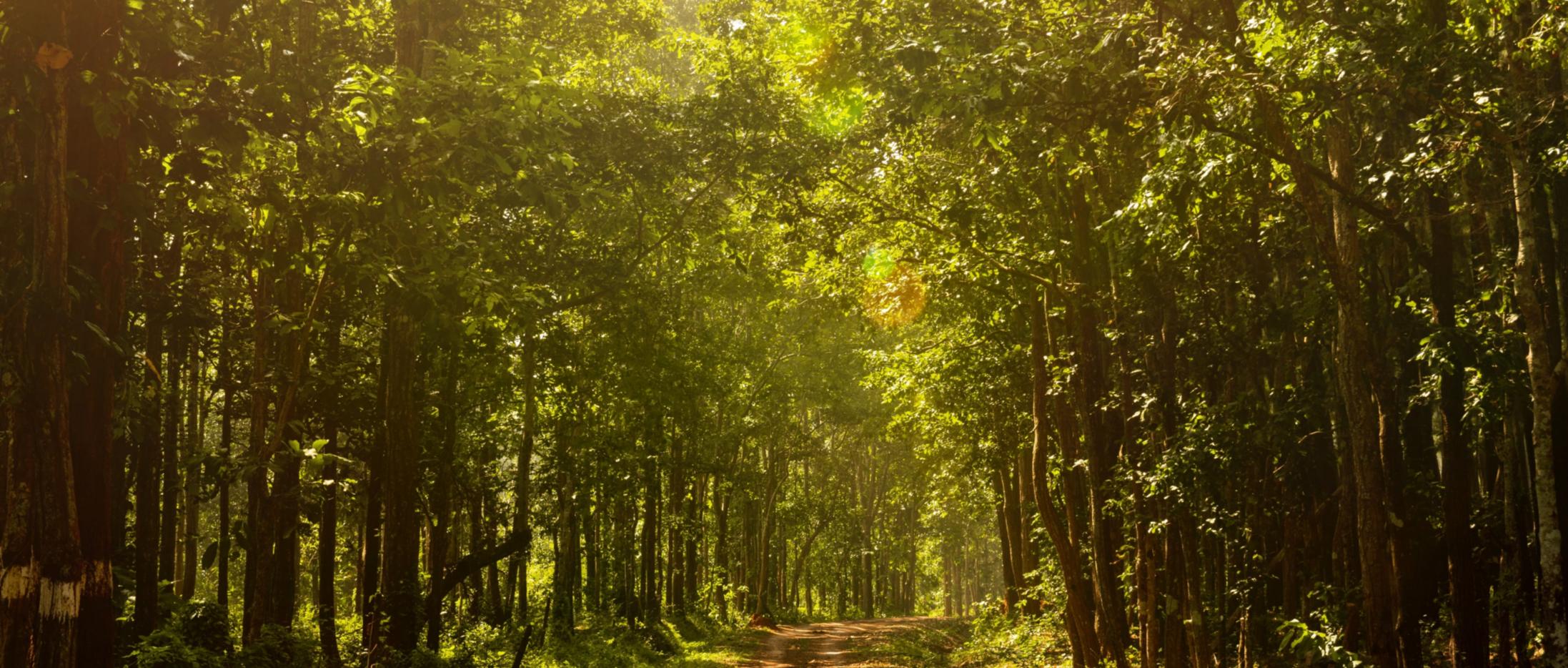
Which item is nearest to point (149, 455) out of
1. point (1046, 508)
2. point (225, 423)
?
point (225, 423)

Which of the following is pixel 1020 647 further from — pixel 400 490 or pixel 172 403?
pixel 172 403

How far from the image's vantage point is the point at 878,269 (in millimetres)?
17547

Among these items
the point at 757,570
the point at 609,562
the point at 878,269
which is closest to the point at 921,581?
the point at 757,570

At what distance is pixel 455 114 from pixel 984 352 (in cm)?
1315

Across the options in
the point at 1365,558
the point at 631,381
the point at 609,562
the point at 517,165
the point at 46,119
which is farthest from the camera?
the point at 609,562

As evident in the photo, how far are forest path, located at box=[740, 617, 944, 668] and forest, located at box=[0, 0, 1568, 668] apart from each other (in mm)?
2175

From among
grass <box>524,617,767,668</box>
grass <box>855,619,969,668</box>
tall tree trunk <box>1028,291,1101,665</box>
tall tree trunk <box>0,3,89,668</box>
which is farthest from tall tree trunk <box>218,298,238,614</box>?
grass <box>855,619,969,668</box>

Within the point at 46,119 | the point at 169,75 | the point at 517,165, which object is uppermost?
the point at 517,165

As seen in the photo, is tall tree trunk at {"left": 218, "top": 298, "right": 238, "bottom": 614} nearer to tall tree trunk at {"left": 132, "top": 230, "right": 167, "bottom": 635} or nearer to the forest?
the forest

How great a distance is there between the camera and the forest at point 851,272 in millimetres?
7734

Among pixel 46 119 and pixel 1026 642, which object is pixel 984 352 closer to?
pixel 1026 642

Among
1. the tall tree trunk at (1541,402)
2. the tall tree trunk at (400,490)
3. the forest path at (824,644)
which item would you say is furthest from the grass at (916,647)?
the tall tree trunk at (1541,402)

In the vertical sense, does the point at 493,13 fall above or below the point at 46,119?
above

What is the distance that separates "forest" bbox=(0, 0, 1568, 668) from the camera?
305 inches
